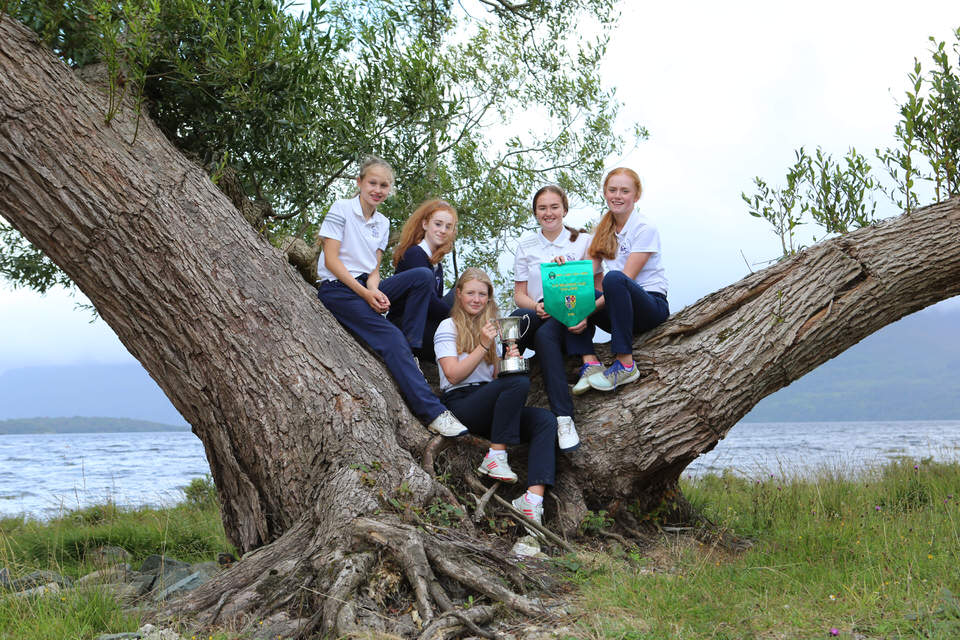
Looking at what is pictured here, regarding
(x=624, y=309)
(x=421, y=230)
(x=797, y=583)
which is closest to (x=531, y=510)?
(x=624, y=309)

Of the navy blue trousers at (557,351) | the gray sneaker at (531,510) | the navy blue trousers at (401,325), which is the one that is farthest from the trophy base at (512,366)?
the gray sneaker at (531,510)

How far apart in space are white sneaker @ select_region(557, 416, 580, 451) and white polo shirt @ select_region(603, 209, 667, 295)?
4.55 feet

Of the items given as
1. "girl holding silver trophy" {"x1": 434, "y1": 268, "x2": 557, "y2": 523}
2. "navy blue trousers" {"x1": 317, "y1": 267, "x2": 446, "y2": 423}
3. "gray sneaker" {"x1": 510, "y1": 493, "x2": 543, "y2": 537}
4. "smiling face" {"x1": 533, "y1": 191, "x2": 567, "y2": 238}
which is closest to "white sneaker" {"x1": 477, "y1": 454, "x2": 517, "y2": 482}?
"girl holding silver trophy" {"x1": 434, "y1": 268, "x2": 557, "y2": 523}

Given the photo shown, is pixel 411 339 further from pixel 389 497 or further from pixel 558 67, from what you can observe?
pixel 558 67

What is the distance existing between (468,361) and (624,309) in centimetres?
141

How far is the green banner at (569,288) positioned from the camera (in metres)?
6.30

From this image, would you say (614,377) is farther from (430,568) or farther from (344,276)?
(430,568)

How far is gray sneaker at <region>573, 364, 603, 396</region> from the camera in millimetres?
6770

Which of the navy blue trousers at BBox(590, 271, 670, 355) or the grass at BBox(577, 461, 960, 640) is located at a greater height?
the navy blue trousers at BBox(590, 271, 670, 355)

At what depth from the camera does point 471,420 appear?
6.58m

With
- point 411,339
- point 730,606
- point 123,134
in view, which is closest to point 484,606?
point 730,606

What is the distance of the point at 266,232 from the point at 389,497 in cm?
376

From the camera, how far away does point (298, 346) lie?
6.07 m

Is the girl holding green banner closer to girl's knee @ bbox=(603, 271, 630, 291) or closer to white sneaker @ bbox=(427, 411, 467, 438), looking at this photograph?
girl's knee @ bbox=(603, 271, 630, 291)
